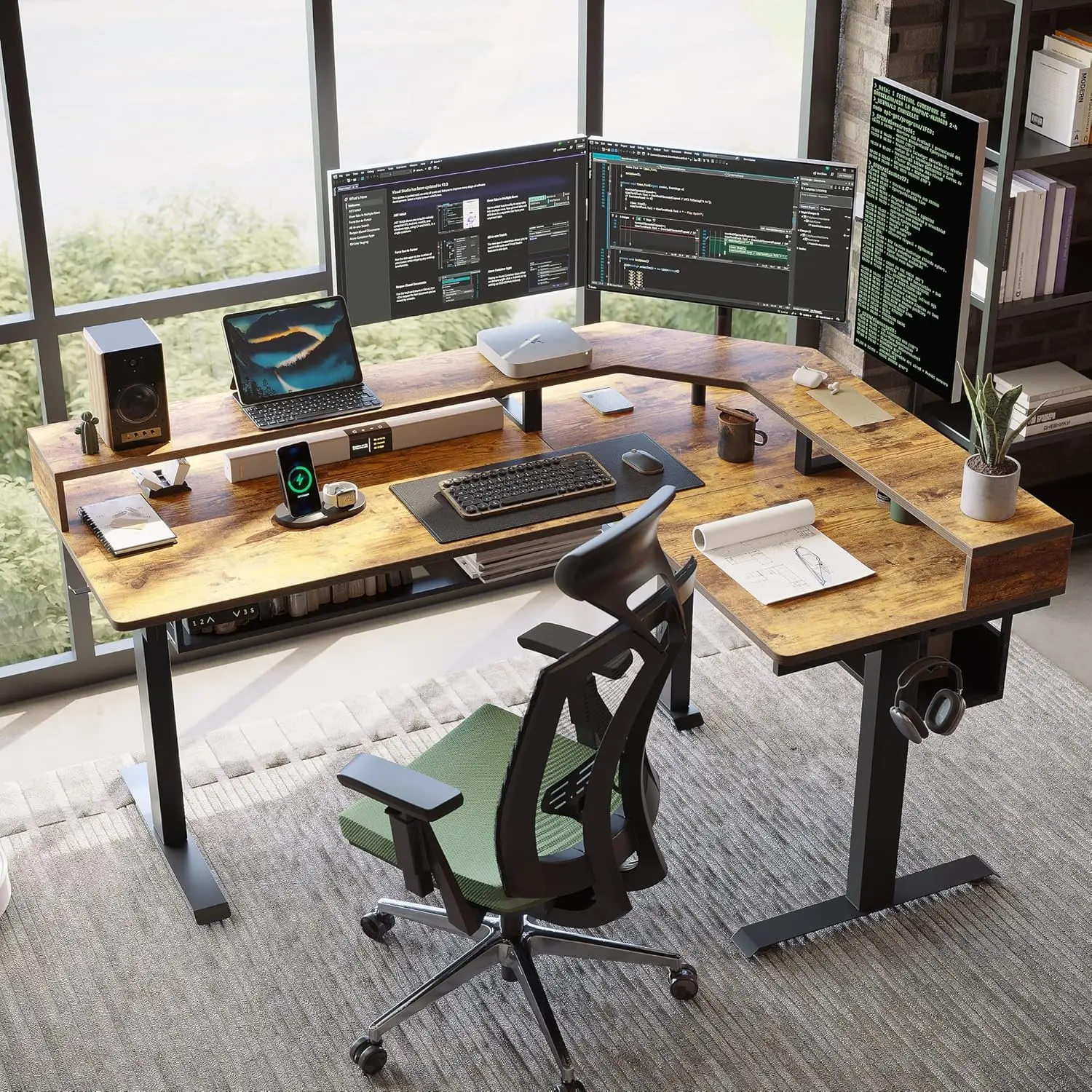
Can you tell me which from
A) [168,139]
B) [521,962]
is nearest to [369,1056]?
[521,962]

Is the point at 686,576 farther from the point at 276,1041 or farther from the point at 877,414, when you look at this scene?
the point at 276,1041

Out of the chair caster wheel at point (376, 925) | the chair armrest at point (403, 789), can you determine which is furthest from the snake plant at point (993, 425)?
the chair caster wheel at point (376, 925)

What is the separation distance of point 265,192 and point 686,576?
2.05m

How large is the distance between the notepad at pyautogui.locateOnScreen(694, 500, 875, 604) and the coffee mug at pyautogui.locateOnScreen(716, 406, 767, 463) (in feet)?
0.94

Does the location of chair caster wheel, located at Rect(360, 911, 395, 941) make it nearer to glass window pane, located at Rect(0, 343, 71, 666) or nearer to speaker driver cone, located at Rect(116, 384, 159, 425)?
speaker driver cone, located at Rect(116, 384, 159, 425)

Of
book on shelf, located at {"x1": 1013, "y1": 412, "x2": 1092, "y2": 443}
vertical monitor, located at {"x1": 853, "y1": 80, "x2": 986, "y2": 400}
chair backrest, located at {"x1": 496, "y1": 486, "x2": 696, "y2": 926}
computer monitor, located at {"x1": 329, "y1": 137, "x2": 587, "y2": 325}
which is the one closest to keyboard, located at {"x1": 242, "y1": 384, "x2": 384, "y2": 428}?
computer monitor, located at {"x1": 329, "y1": 137, "x2": 587, "y2": 325}

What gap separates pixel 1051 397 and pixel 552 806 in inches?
97.8

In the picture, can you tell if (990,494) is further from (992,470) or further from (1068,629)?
(1068,629)

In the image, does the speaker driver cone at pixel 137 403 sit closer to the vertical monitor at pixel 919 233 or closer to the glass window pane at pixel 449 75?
the glass window pane at pixel 449 75

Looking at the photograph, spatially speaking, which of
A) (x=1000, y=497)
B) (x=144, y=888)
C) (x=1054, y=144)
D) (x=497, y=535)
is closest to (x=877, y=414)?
(x=1000, y=497)

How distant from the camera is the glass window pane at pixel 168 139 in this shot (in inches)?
157

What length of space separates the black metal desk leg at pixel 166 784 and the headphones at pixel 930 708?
5.18 ft

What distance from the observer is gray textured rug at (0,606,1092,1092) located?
3.26 meters

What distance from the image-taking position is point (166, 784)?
3.77 metres
